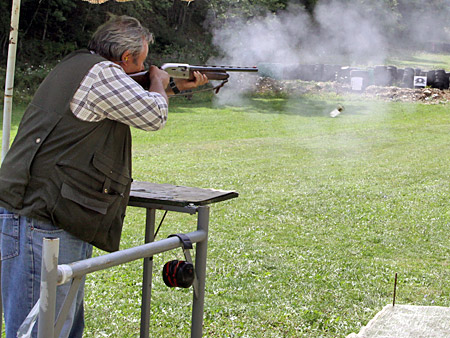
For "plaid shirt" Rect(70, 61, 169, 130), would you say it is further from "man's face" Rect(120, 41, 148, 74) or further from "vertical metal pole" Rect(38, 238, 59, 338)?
"vertical metal pole" Rect(38, 238, 59, 338)

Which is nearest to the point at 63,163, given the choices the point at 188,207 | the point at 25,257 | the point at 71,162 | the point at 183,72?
the point at 71,162

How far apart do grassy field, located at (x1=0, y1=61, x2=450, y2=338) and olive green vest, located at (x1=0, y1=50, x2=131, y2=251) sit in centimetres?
139

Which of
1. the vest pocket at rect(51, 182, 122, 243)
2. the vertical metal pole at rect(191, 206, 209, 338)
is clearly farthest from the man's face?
the vertical metal pole at rect(191, 206, 209, 338)

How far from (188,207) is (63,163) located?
0.52 m

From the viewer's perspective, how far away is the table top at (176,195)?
234 cm

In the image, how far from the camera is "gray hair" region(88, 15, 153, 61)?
226 centimetres

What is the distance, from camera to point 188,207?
2314 millimetres

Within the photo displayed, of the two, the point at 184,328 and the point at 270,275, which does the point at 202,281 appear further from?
the point at 270,275

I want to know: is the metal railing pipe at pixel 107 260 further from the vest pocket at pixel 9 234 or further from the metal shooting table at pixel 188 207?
the vest pocket at pixel 9 234

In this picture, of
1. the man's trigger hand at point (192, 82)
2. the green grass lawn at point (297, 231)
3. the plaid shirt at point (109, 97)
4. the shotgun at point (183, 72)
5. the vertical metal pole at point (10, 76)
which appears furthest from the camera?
the green grass lawn at point (297, 231)

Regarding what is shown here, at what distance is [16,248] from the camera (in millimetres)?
2195

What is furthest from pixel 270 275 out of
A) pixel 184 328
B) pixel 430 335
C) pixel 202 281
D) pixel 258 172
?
pixel 258 172

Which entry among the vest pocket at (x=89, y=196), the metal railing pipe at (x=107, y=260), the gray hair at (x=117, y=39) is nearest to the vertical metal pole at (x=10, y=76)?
the gray hair at (x=117, y=39)

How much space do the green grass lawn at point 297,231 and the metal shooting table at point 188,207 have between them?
0.88 m
